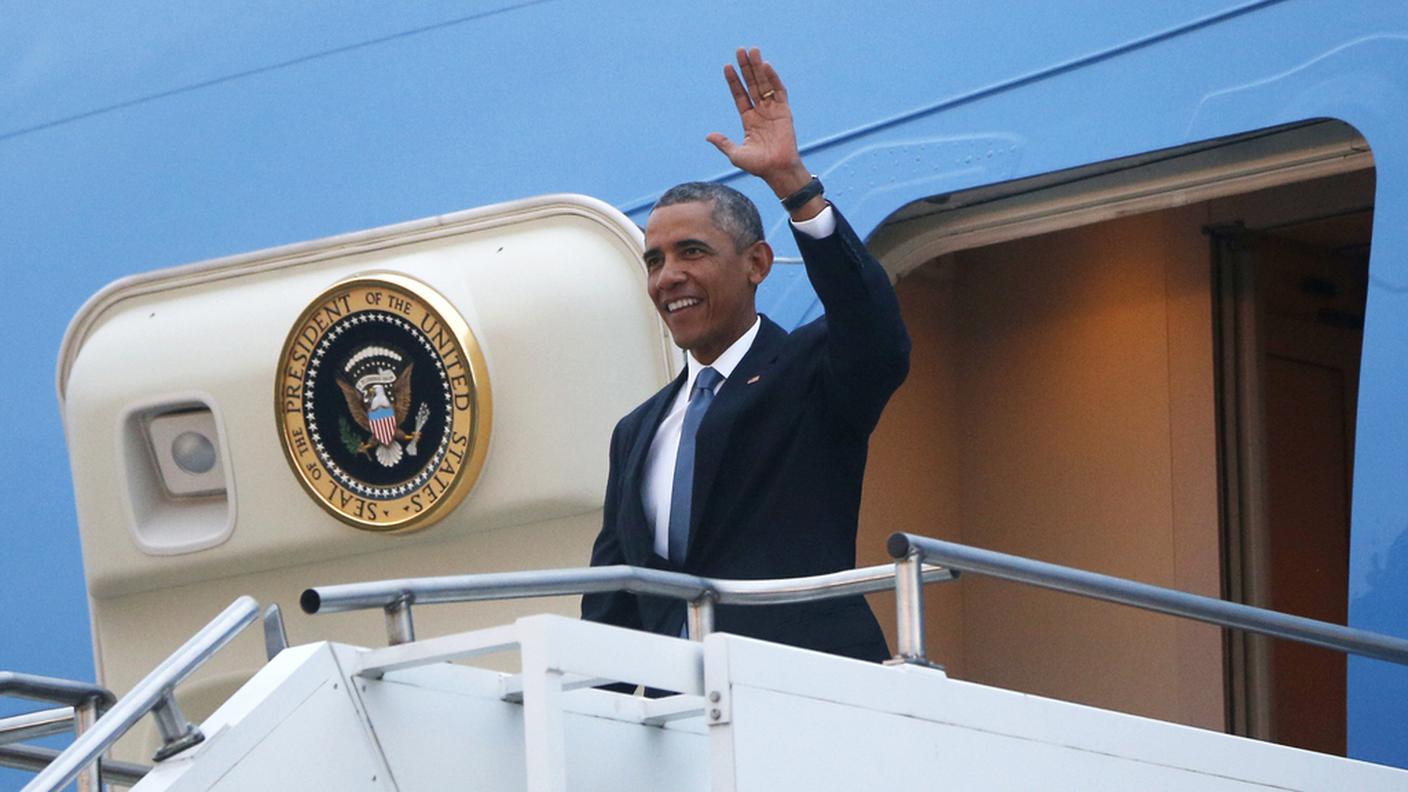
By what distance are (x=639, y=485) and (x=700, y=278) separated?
1.08 ft

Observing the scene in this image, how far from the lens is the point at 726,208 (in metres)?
3.13

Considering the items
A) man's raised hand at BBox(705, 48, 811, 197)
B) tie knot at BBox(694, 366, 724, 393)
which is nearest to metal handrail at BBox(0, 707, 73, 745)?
tie knot at BBox(694, 366, 724, 393)

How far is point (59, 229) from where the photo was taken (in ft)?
17.8

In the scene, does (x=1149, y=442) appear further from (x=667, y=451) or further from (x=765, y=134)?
(x=765, y=134)

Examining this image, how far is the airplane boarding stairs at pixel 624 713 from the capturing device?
2.31 meters

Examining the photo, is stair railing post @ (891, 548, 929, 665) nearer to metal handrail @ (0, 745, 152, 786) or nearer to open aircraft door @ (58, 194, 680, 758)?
metal handrail @ (0, 745, 152, 786)

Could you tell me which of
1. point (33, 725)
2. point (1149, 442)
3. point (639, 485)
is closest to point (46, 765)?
point (33, 725)

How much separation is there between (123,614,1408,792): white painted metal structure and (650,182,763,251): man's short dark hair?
824 mm

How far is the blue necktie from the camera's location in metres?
3.02

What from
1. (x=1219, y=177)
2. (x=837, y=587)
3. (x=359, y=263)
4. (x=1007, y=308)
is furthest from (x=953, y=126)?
(x=1007, y=308)

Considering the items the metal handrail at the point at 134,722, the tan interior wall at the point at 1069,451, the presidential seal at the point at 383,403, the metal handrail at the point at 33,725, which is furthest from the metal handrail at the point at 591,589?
the tan interior wall at the point at 1069,451

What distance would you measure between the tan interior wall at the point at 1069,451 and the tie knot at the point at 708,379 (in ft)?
9.47

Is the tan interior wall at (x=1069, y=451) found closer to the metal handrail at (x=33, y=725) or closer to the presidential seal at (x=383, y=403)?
the presidential seal at (x=383, y=403)

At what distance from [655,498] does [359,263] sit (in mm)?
1609
